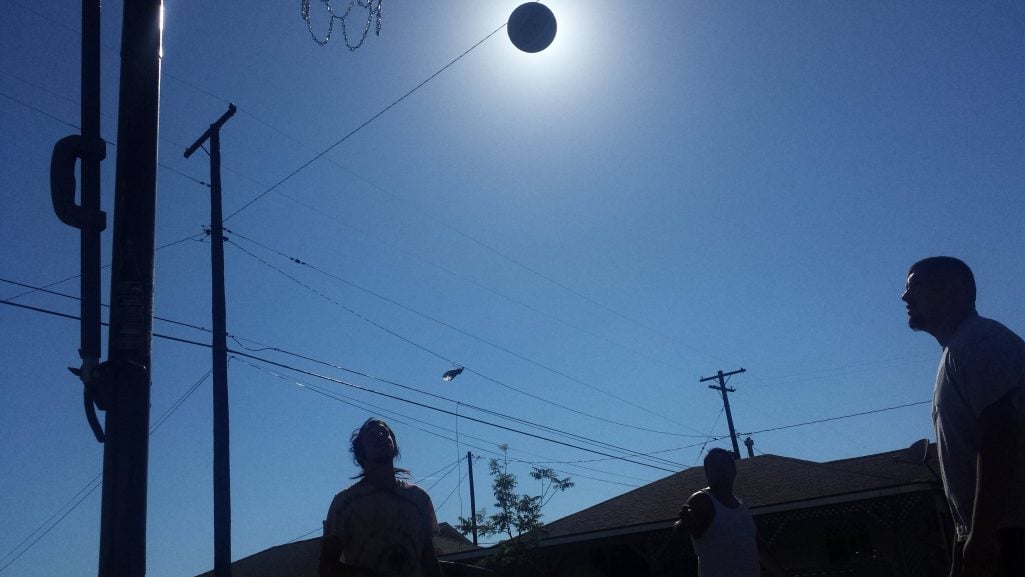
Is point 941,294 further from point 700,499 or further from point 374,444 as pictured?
point 374,444

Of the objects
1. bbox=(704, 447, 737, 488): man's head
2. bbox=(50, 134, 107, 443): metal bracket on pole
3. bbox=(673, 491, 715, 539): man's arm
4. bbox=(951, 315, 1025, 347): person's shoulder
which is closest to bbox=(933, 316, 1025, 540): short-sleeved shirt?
bbox=(951, 315, 1025, 347): person's shoulder

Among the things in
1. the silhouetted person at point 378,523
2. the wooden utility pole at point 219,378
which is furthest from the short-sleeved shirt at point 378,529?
the wooden utility pole at point 219,378

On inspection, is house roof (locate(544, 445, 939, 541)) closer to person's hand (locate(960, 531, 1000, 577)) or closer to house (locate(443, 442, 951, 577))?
house (locate(443, 442, 951, 577))

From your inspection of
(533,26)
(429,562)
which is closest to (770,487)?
(533,26)

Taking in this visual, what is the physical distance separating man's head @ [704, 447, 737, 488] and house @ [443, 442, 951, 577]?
10098mm

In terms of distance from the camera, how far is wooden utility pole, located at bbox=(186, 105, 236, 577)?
11633 millimetres

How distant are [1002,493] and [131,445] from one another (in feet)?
8.91

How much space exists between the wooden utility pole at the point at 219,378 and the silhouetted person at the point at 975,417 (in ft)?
35.2

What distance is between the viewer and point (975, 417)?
2.65m

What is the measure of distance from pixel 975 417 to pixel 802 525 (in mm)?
15494

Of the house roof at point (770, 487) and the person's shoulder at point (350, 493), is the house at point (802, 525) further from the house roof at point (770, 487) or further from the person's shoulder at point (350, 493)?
the person's shoulder at point (350, 493)

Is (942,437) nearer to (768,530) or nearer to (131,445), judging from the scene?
(131,445)

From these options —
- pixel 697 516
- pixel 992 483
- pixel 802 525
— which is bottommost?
pixel 992 483

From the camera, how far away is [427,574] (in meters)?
3.59
